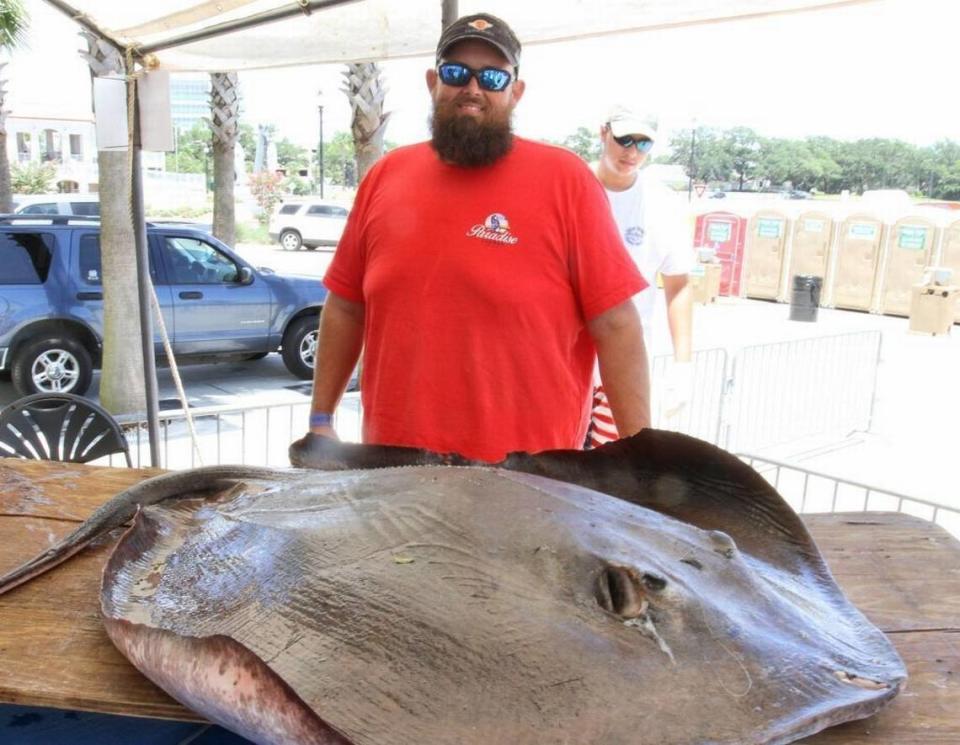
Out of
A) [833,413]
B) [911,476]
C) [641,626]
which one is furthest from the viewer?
[833,413]

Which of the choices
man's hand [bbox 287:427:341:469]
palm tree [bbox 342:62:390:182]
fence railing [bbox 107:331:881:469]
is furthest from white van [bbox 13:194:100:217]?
man's hand [bbox 287:427:341:469]

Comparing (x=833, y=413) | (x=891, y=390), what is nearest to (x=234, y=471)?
(x=833, y=413)

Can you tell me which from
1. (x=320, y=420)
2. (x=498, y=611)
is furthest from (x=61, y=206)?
(x=498, y=611)

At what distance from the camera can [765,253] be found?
55.7 feet

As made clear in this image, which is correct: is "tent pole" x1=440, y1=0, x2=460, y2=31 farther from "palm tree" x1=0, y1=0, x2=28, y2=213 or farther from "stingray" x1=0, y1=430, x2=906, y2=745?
"palm tree" x1=0, y1=0, x2=28, y2=213

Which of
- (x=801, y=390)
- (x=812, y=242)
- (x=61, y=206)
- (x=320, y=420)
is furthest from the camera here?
(x=61, y=206)

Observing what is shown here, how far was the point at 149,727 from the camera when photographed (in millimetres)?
1587

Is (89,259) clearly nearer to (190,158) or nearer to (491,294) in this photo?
(491,294)

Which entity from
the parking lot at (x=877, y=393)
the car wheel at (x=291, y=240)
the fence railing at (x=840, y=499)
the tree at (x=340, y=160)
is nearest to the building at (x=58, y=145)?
the car wheel at (x=291, y=240)

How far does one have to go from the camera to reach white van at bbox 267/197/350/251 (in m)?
28.7

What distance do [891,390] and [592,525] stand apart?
9510mm

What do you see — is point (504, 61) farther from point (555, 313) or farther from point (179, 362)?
point (179, 362)

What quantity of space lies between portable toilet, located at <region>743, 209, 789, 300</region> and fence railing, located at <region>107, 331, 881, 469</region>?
9478 mm

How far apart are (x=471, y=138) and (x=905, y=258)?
14.7 meters
